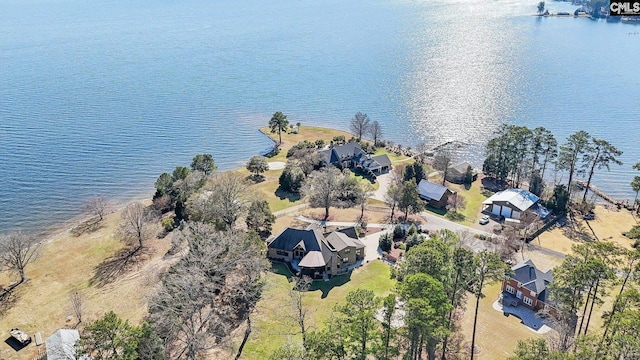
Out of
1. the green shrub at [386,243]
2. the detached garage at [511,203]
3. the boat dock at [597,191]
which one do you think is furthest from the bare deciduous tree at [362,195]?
the boat dock at [597,191]

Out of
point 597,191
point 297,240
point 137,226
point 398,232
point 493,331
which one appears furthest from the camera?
point 597,191

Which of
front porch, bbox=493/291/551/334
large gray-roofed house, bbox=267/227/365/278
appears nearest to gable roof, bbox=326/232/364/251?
large gray-roofed house, bbox=267/227/365/278

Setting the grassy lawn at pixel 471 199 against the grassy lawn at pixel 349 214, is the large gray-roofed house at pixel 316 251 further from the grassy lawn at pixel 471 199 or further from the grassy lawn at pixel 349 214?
the grassy lawn at pixel 471 199

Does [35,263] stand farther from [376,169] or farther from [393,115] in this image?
[393,115]

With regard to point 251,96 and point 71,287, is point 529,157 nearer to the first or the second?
point 71,287

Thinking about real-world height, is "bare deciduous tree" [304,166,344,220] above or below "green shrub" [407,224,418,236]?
above

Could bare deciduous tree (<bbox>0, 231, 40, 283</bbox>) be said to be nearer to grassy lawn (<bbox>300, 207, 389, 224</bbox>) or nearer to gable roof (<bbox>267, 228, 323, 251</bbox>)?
gable roof (<bbox>267, 228, 323, 251</bbox>)

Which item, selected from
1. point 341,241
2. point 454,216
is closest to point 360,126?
point 454,216

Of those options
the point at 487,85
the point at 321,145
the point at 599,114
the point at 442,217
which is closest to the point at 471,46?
the point at 487,85

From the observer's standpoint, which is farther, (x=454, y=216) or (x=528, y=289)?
(x=454, y=216)
